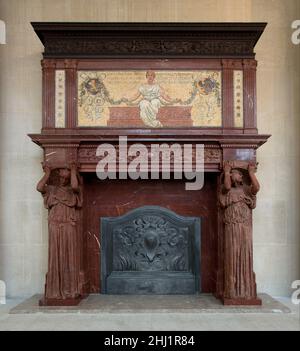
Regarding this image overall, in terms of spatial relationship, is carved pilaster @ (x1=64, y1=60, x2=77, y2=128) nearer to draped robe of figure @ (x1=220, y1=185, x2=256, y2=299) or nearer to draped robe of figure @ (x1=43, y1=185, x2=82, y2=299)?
draped robe of figure @ (x1=43, y1=185, x2=82, y2=299)

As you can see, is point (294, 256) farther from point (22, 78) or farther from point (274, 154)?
point (22, 78)

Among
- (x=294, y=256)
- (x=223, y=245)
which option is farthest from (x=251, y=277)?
(x=294, y=256)

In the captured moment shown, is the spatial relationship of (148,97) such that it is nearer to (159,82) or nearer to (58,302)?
(159,82)

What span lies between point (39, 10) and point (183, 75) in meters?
2.12

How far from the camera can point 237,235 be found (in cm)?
497

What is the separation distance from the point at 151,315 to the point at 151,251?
1.03 m

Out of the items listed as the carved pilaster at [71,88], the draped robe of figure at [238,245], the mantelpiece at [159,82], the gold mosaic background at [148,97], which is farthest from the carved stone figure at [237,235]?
the carved pilaster at [71,88]

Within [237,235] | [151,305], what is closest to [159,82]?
[237,235]

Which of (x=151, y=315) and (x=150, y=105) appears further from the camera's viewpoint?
(x=150, y=105)

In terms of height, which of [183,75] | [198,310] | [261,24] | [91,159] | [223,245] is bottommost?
[198,310]

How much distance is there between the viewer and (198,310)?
477 centimetres

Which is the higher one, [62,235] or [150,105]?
[150,105]

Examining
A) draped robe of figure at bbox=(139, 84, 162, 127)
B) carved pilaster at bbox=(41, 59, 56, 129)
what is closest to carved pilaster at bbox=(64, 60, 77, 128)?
carved pilaster at bbox=(41, 59, 56, 129)

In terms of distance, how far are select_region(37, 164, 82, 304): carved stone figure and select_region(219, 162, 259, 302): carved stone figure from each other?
1.71 metres
